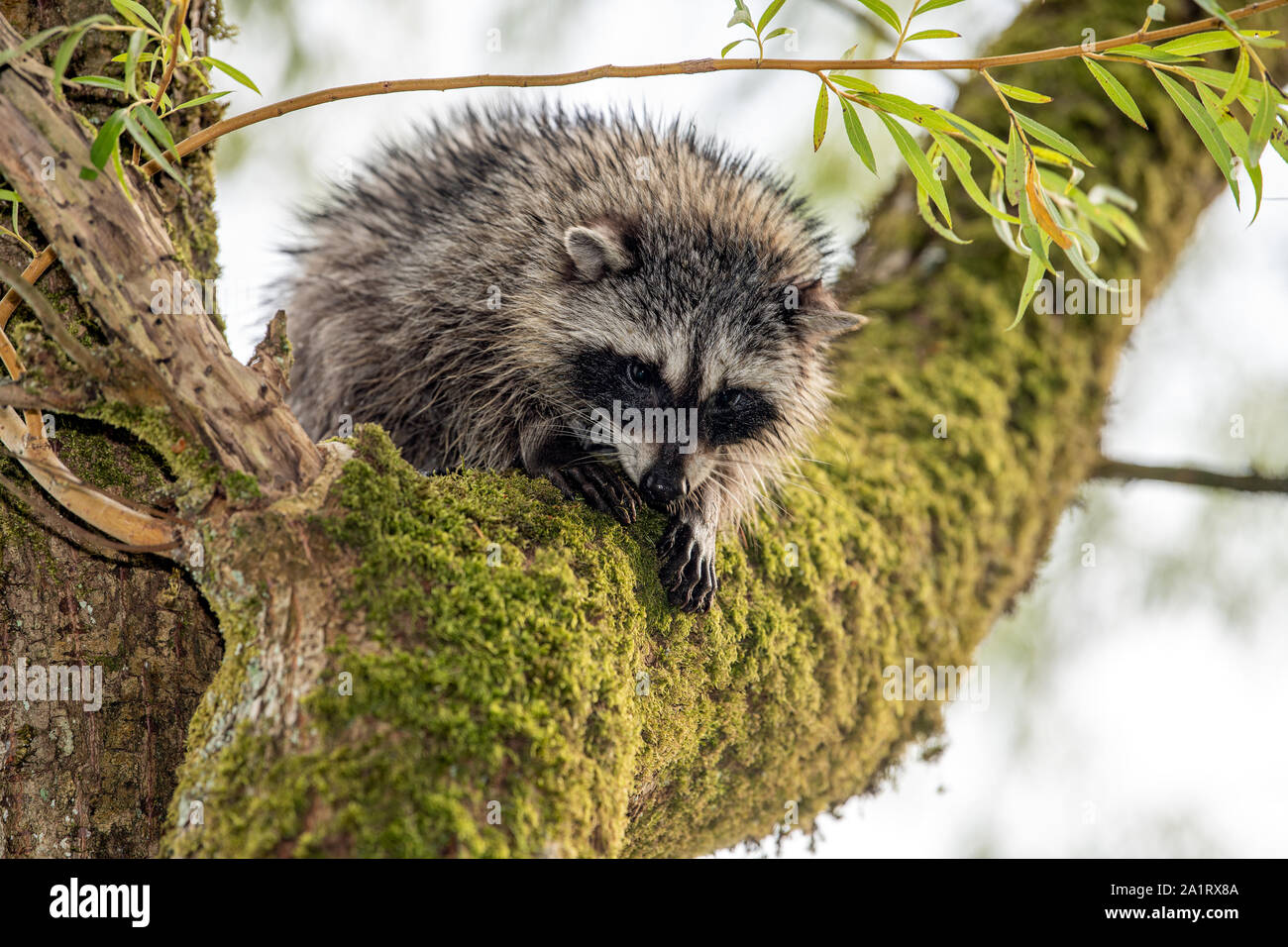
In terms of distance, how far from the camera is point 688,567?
3504 millimetres

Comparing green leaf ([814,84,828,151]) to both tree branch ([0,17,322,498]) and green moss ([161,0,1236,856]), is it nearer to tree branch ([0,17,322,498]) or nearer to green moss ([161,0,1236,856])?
green moss ([161,0,1236,856])

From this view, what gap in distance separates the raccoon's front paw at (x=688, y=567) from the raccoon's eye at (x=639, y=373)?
653 mm

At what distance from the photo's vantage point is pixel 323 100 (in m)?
2.79

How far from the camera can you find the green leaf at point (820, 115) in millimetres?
2804

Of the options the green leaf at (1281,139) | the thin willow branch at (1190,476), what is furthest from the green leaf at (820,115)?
the thin willow branch at (1190,476)

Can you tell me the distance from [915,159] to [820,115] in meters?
0.31

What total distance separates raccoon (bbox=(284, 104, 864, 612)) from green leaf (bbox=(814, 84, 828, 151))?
3.81 feet

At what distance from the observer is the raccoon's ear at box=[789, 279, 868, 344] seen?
169 inches

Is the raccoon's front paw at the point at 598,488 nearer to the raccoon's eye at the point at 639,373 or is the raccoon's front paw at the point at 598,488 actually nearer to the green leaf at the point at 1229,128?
the raccoon's eye at the point at 639,373

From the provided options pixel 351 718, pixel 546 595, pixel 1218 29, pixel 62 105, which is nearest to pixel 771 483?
pixel 546 595

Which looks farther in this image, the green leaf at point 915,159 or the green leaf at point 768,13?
the green leaf at point 915,159
